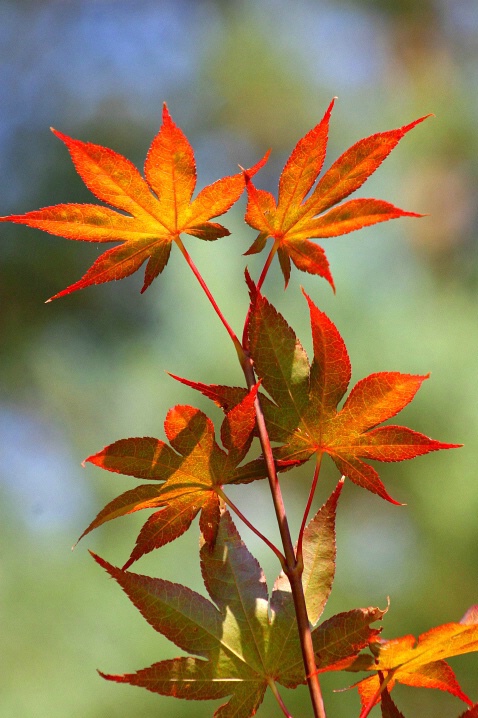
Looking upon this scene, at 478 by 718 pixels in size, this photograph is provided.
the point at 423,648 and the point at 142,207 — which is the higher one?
the point at 142,207

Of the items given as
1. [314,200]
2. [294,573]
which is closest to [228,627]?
[294,573]

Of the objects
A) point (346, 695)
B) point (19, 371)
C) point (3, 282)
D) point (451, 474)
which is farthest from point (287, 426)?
point (3, 282)

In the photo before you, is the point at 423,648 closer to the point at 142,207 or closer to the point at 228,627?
the point at 228,627

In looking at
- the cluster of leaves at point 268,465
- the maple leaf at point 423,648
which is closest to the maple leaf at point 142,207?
the cluster of leaves at point 268,465

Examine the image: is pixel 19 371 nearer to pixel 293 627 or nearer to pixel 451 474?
pixel 451 474

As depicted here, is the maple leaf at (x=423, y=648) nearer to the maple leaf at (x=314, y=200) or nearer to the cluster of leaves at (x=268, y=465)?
the cluster of leaves at (x=268, y=465)
